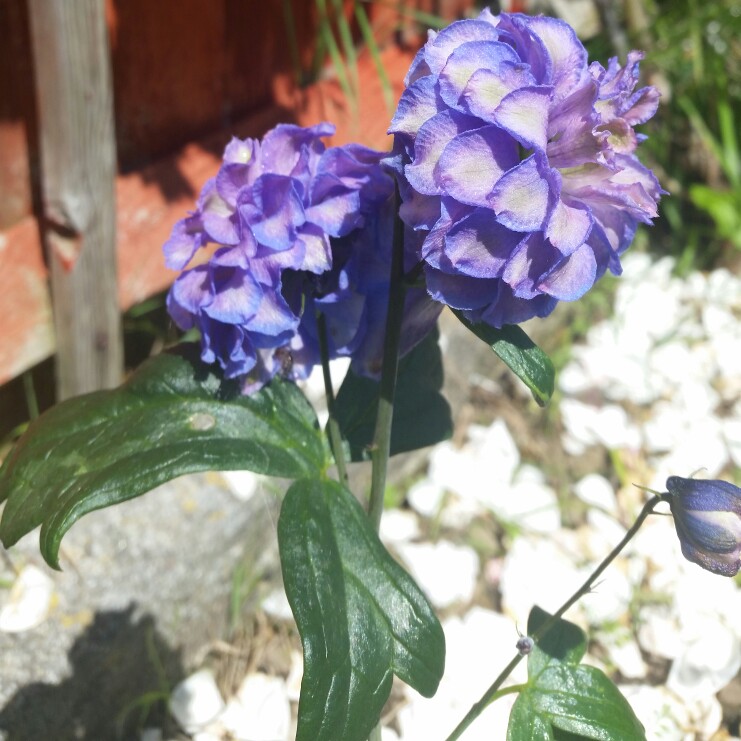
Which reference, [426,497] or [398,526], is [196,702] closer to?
[398,526]

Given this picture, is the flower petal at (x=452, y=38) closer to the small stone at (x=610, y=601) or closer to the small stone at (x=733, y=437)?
the small stone at (x=610, y=601)

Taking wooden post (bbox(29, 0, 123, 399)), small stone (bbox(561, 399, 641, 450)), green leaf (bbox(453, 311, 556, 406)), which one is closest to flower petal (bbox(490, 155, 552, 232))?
green leaf (bbox(453, 311, 556, 406))

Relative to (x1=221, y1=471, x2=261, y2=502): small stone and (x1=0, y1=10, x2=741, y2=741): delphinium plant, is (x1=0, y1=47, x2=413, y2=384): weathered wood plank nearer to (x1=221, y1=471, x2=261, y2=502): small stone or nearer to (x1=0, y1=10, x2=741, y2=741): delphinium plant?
(x1=221, y1=471, x2=261, y2=502): small stone

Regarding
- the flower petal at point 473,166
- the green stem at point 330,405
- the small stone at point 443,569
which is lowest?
the small stone at point 443,569

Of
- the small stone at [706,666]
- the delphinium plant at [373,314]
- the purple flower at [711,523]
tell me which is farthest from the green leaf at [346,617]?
the small stone at [706,666]

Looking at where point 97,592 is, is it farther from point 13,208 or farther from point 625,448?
point 625,448

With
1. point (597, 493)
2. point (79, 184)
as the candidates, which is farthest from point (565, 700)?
point (79, 184)

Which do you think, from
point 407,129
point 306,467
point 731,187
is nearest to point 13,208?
point 306,467
